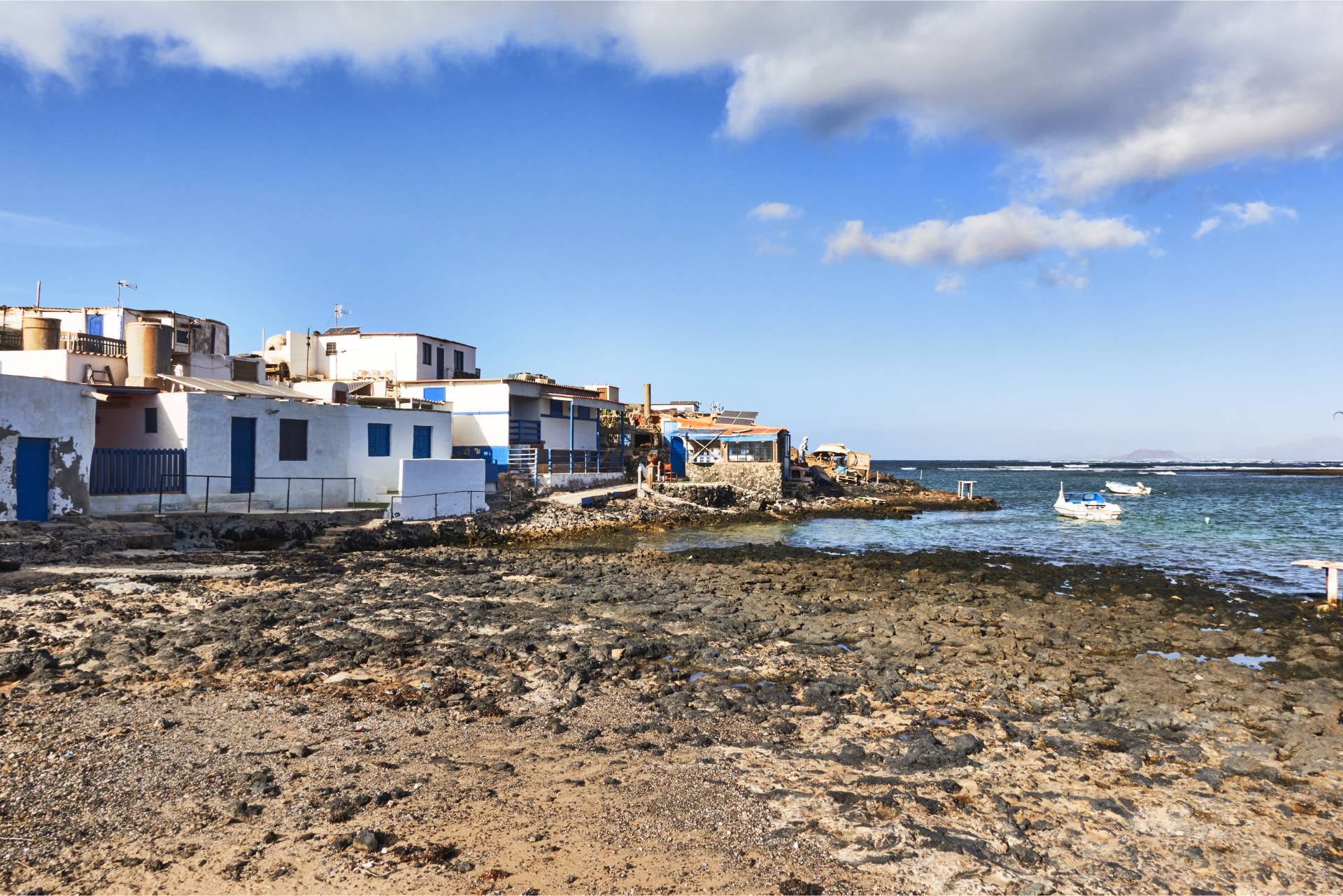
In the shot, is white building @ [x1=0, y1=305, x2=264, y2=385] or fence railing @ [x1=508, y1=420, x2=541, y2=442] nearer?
white building @ [x1=0, y1=305, x2=264, y2=385]

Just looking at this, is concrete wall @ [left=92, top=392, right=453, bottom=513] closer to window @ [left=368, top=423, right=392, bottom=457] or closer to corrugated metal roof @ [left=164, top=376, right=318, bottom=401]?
window @ [left=368, top=423, right=392, bottom=457]

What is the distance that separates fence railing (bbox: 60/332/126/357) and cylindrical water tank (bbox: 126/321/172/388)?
7.48 ft

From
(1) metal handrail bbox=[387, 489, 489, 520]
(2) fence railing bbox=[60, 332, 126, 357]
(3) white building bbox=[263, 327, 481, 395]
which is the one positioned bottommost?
(1) metal handrail bbox=[387, 489, 489, 520]

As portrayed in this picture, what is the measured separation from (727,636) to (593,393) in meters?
35.6

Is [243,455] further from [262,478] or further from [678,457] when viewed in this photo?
[678,457]

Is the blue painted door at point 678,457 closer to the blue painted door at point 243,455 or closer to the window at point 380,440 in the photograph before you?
the window at point 380,440

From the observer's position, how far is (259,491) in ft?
83.9

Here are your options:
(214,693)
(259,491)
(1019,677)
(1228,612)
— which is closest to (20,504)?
(259,491)

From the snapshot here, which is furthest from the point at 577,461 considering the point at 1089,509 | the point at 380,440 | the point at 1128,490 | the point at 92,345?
the point at 1128,490

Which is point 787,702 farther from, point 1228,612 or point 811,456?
point 811,456

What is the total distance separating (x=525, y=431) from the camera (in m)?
40.5

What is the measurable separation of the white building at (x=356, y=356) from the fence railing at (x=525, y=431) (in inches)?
325

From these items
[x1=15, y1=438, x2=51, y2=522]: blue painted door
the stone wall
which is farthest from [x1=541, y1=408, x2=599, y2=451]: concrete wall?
[x1=15, y1=438, x2=51, y2=522]: blue painted door

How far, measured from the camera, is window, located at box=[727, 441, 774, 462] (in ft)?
160
